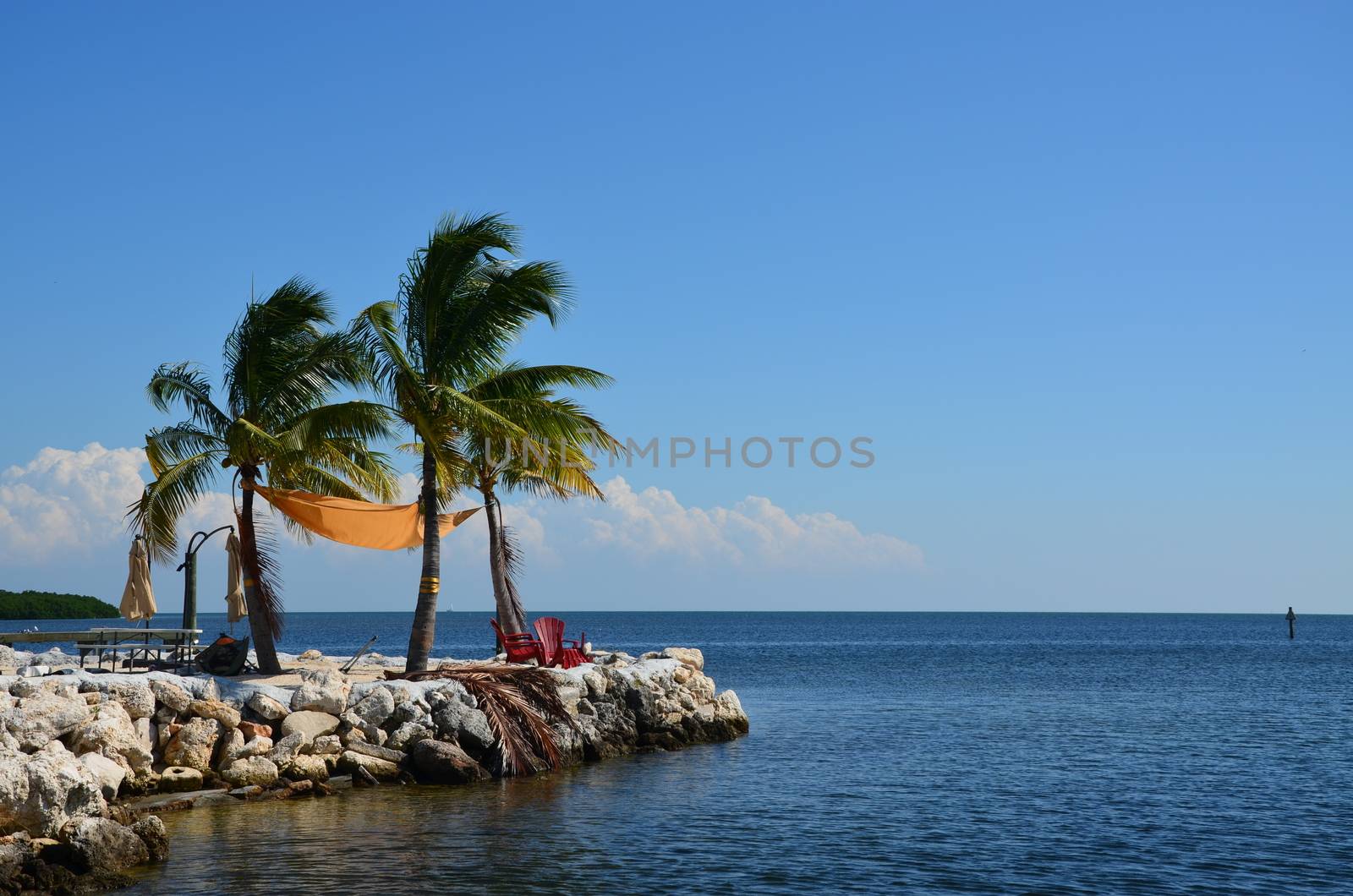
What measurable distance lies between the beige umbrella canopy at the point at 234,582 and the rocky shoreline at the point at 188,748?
341 cm

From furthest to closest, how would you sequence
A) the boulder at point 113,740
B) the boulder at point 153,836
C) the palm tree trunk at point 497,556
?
the palm tree trunk at point 497,556 < the boulder at point 113,740 < the boulder at point 153,836

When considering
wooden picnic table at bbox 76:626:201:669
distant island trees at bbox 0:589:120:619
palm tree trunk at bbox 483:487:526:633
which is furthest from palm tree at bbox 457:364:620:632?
distant island trees at bbox 0:589:120:619

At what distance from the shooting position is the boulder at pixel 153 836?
37.7ft

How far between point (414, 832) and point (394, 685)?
408 centimetres

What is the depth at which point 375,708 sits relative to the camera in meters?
16.4

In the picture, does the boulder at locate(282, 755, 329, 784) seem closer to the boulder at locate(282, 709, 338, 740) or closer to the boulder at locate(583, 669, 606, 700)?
the boulder at locate(282, 709, 338, 740)

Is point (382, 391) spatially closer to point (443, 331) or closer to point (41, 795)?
point (443, 331)

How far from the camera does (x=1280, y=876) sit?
1191 cm

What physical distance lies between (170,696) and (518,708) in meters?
4.86

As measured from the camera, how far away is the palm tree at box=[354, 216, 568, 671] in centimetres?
1789

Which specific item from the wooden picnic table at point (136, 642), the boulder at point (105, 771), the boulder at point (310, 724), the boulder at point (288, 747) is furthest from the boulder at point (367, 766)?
the wooden picnic table at point (136, 642)

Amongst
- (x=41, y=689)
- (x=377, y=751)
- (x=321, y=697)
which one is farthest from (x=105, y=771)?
(x=377, y=751)

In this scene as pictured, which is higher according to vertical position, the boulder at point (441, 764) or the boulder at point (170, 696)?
the boulder at point (170, 696)

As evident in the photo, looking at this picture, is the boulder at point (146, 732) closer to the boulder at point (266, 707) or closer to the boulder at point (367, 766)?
the boulder at point (266, 707)
